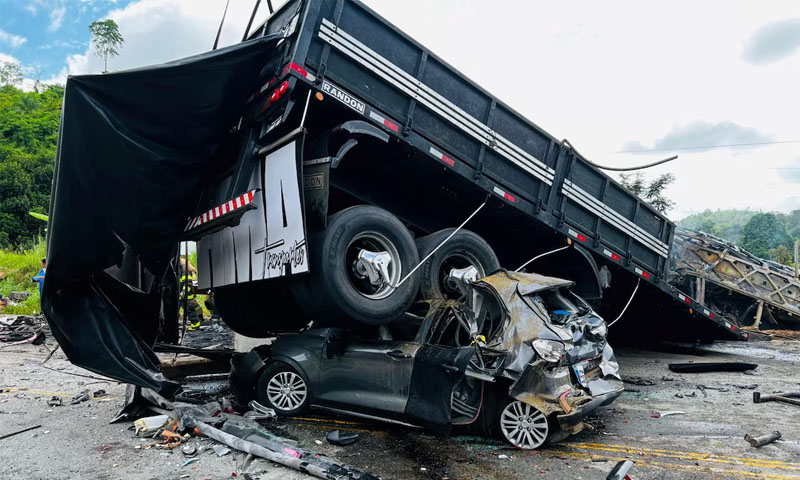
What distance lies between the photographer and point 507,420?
4.40 metres

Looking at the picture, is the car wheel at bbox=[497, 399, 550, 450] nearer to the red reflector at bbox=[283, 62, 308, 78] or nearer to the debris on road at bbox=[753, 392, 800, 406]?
the debris on road at bbox=[753, 392, 800, 406]

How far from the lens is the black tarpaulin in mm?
4441

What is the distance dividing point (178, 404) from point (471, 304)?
9.97 ft

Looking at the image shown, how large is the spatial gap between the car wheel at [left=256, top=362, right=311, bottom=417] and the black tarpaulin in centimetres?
89

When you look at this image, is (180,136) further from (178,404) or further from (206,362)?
(206,362)

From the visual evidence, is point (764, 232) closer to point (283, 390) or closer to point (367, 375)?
point (367, 375)

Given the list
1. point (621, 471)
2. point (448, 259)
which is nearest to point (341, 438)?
point (621, 471)

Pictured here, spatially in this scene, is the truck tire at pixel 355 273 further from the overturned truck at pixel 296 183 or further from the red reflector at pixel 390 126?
the red reflector at pixel 390 126

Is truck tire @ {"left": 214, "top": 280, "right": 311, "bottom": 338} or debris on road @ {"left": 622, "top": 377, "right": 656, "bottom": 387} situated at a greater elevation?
truck tire @ {"left": 214, "top": 280, "right": 311, "bottom": 338}

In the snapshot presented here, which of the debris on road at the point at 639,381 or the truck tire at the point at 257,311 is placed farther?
the debris on road at the point at 639,381

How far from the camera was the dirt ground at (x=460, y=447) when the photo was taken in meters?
3.77

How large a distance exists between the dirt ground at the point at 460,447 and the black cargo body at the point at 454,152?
2.17 metres

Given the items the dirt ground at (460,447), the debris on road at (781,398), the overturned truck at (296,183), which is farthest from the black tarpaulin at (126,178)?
the debris on road at (781,398)

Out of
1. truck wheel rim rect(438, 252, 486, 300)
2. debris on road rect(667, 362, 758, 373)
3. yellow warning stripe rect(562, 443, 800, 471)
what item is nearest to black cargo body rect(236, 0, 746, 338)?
truck wheel rim rect(438, 252, 486, 300)
